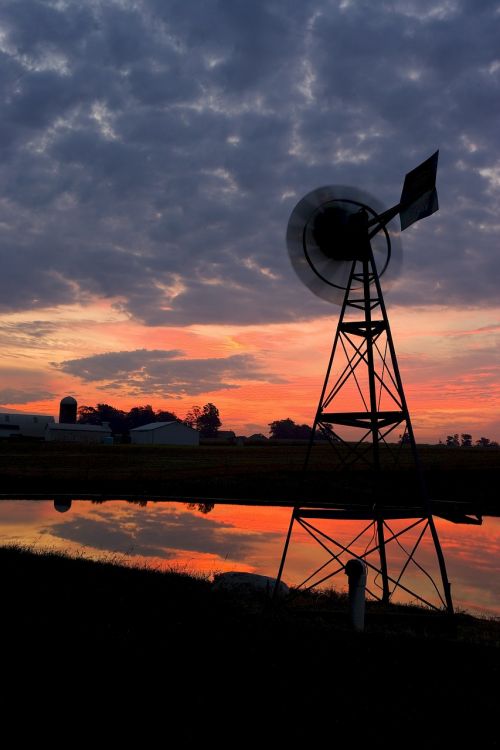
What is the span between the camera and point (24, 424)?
15212cm

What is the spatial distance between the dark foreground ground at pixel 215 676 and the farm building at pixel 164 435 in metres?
117

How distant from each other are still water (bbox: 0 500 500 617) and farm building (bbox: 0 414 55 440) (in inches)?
4793

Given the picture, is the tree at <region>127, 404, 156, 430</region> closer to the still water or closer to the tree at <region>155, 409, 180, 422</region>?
the tree at <region>155, 409, 180, 422</region>

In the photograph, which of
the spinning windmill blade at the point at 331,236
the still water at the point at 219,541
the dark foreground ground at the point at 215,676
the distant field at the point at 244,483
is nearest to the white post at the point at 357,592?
the dark foreground ground at the point at 215,676

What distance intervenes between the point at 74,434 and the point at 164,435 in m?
21.0

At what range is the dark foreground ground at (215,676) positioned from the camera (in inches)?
277

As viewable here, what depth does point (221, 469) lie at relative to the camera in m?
63.7

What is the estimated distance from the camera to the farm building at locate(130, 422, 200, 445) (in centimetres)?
12912

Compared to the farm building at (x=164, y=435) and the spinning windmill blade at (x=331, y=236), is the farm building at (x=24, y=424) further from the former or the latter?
the spinning windmill blade at (x=331, y=236)

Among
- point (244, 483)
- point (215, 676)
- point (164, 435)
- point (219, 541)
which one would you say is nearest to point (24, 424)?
point (164, 435)

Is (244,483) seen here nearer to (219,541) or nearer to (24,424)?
(219,541)

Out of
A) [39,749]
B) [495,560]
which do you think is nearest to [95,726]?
[39,749]

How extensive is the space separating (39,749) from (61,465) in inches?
2425

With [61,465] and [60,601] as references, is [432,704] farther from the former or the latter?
[61,465]
